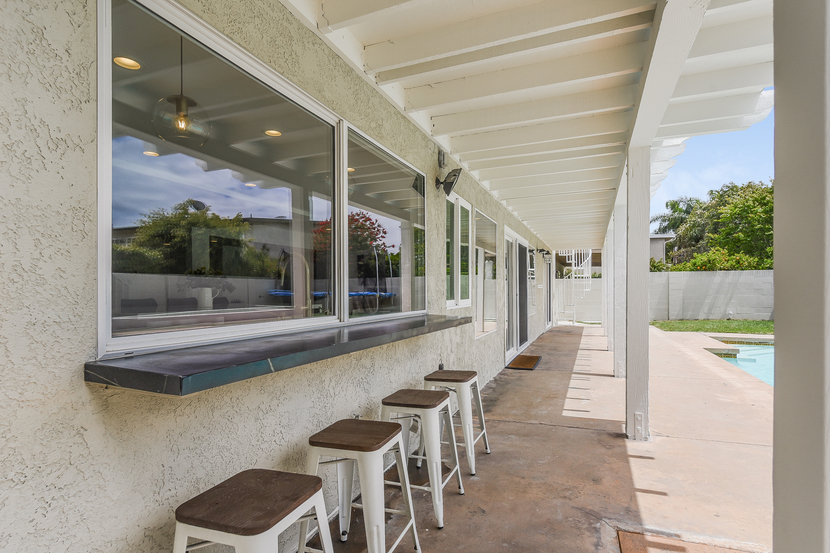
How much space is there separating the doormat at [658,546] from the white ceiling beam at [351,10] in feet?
10.1

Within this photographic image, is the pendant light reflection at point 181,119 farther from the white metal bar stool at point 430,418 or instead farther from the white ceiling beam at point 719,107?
the white ceiling beam at point 719,107

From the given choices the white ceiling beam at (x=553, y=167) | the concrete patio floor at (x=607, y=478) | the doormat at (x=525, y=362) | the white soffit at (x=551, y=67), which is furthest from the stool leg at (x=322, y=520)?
the doormat at (x=525, y=362)

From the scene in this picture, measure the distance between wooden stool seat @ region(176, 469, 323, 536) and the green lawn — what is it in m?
15.2

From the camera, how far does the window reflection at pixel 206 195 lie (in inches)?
55.8

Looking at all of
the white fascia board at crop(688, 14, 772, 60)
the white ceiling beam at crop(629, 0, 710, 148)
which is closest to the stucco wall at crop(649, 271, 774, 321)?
the white ceiling beam at crop(629, 0, 710, 148)

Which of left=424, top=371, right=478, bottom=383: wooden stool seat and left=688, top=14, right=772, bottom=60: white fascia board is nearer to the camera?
left=688, top=14, right=772, bottom=60: white fascia board

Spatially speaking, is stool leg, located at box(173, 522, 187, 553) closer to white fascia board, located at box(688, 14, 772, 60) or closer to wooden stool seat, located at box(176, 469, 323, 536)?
wooden stool seat, located at box(176, 469, 323, 536)

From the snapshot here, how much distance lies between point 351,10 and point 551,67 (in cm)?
148

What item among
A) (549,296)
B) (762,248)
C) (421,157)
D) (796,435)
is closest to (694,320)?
(549,296)

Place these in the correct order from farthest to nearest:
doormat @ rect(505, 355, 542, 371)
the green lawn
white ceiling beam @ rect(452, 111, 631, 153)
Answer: the green lawn, doormat @ rect(505, 355, 542, 371), white ceiling beam @ rect(452, 111, 631, 153)

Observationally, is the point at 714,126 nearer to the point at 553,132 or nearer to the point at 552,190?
the point at 553,132

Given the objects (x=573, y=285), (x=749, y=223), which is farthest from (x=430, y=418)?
(x=749, y=223)

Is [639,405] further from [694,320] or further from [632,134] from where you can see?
[694,320]

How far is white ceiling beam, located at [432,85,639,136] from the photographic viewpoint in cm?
326
